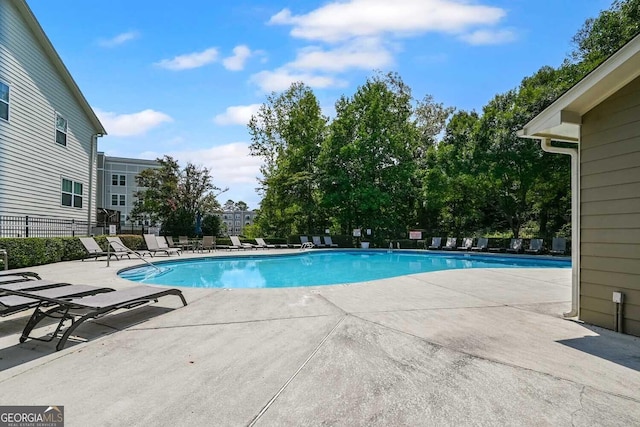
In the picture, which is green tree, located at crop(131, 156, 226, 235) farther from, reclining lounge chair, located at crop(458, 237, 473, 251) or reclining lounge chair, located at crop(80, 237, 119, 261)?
reclining lounge chair, located at crop(458, 237, 473, 251)

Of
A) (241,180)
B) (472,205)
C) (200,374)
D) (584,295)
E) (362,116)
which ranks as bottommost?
(200,374)

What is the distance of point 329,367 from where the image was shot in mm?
3055

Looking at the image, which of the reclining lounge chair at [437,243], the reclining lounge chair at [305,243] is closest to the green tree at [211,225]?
the reclining lounge chair at [305,243]

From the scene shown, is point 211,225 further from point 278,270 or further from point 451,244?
point 451,244

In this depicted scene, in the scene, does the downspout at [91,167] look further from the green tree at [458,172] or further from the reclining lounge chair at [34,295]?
the green tree at [458,172]

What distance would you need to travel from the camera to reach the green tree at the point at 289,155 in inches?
964

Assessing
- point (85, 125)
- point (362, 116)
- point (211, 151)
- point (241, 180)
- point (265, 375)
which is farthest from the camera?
point (241, 180)

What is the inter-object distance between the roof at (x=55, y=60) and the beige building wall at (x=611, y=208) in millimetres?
15868

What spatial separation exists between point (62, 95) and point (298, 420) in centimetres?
1692

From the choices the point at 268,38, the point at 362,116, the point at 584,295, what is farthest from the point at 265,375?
the point at 362,116

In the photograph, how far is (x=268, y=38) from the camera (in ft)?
38.3

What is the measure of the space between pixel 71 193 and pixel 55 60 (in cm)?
510

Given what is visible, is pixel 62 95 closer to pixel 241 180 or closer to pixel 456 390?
pixel 241 180

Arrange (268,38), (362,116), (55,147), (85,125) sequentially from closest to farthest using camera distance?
(268,38)
(55,147)
(85,125)
(362,116)
